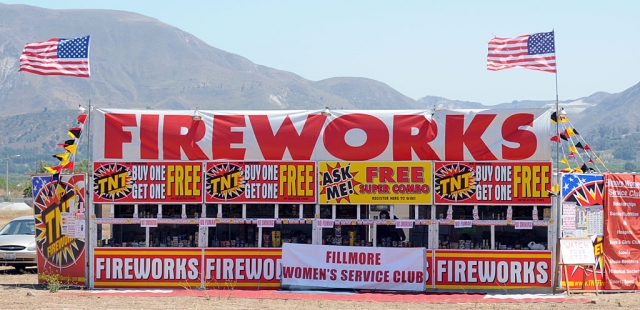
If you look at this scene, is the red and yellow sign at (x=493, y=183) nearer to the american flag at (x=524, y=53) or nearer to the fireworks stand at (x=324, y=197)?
the fireworks stand at (x=324, y=197)

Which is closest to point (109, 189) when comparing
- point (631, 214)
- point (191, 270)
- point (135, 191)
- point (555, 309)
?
point (135, 191)

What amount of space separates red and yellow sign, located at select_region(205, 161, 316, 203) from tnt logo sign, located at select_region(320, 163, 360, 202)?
251mm

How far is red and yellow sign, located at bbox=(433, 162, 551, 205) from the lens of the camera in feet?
58.1

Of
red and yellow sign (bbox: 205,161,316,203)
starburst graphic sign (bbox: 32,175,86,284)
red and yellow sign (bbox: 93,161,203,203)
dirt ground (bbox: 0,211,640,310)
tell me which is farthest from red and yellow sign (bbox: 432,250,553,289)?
starburst graphic sign (bbox: 32,175,86,284)

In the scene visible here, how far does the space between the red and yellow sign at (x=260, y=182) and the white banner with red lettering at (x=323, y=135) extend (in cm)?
21

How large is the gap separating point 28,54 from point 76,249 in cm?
430

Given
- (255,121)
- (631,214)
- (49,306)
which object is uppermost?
(255,121)

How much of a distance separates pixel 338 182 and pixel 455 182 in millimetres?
2419

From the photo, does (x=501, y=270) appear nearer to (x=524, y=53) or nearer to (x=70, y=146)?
(x=524, y=53)

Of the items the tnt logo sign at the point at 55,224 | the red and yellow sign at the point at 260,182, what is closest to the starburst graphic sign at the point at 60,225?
the tnt logo sign at the point at 55,224

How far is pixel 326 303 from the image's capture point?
53.2 feet

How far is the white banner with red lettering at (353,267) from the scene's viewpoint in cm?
1775

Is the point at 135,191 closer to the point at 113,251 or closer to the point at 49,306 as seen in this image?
the point at 113,251

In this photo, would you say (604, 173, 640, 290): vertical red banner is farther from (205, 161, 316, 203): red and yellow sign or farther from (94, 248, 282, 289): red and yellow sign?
(94, 248, 282, 289): red and yellow sign
